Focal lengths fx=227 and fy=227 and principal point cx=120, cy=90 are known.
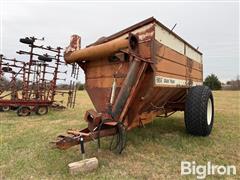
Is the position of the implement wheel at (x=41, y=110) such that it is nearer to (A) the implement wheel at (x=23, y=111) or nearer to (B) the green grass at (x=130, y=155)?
(A) the implement wheel at (x=23, y=111)

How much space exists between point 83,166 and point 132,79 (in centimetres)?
146

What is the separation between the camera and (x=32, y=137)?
5.11 meters

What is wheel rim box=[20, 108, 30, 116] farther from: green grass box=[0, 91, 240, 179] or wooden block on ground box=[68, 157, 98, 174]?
wooden block on ground box=[68, 157, 98, 174]

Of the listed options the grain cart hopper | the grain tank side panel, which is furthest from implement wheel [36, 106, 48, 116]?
the grain tank side panel

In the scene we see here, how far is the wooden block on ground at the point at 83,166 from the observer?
305 centimetres

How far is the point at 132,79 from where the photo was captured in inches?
139

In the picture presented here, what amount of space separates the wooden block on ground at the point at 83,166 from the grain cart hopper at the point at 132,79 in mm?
276

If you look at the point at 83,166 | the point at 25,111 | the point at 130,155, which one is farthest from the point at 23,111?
the point at 83,166

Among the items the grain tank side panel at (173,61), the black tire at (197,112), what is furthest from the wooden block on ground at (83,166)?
the black tire at (197,112)

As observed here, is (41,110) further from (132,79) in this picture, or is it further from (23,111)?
(132,79)

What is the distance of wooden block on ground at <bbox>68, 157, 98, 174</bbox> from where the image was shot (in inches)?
120

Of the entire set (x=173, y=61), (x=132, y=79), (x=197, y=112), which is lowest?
(x=197, y=112)

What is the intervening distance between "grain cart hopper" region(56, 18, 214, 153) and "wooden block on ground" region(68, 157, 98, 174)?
10.9 inches

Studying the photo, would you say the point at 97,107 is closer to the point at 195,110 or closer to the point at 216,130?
the point at 195,110
